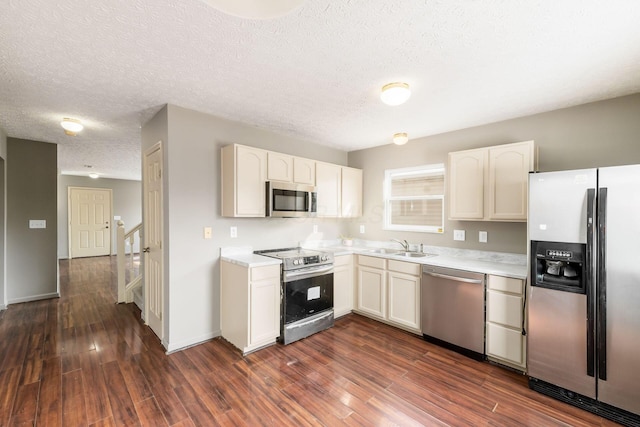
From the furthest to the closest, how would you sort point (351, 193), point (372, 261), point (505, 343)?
point (351, 193), point (372, 261), point (505, 343)

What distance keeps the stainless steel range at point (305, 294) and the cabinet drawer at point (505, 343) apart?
168cm

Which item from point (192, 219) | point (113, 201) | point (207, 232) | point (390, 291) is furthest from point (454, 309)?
point (113, 201)

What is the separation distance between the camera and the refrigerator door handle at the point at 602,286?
6.50 ft

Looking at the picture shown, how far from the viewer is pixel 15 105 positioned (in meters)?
2.78

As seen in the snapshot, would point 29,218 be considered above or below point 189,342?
above

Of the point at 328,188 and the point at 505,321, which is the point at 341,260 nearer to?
the point at 328,188

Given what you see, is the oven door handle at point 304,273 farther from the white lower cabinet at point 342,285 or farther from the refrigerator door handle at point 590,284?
the refrigerator door handle at point 590,284

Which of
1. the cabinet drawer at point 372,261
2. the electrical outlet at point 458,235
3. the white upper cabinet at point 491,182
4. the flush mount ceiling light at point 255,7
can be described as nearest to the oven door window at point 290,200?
the cabinet drawer at point 372,261

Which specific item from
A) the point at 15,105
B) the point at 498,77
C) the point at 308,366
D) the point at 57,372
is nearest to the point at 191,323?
the point at 57,372

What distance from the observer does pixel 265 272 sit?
286cm

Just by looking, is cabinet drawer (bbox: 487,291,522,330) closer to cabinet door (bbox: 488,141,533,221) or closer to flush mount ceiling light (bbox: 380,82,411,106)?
cabinet door (bbox: 488,141,533,221)

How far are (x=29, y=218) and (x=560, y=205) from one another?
6.62m

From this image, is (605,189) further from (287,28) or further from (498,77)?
(287,28)

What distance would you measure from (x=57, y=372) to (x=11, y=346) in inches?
38.9
